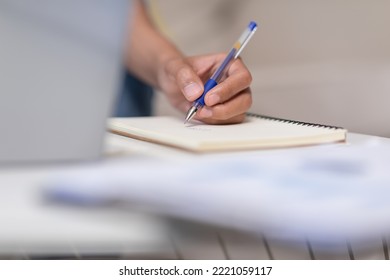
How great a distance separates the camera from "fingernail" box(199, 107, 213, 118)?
52 cm

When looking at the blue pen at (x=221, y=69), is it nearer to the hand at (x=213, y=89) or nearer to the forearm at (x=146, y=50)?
the hand at (x=213, y=89)

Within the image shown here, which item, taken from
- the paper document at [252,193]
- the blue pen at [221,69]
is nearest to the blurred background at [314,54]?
the blue pen at [221,69]

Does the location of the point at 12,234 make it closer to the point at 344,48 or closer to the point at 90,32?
the point at 90,32

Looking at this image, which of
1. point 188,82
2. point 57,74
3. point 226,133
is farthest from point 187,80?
point 57,74

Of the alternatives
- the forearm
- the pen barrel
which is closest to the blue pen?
the pen barrel

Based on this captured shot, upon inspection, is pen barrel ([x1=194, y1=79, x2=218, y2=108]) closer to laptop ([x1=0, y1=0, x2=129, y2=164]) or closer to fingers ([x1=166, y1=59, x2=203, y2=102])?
fingers ([x1=166, y1=59, x2=203, y2=102])

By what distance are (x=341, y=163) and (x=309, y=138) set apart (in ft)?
0.16

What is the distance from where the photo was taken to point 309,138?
443mm

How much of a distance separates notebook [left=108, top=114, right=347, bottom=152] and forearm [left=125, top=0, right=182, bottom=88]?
0.22 m

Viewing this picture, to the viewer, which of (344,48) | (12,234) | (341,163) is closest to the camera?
(12,234)

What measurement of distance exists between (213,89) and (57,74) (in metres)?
0.23

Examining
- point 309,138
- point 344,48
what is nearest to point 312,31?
point 344,48

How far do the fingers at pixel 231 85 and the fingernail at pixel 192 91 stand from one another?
0.01m

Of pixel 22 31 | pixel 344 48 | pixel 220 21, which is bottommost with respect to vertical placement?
pixel 22 31
